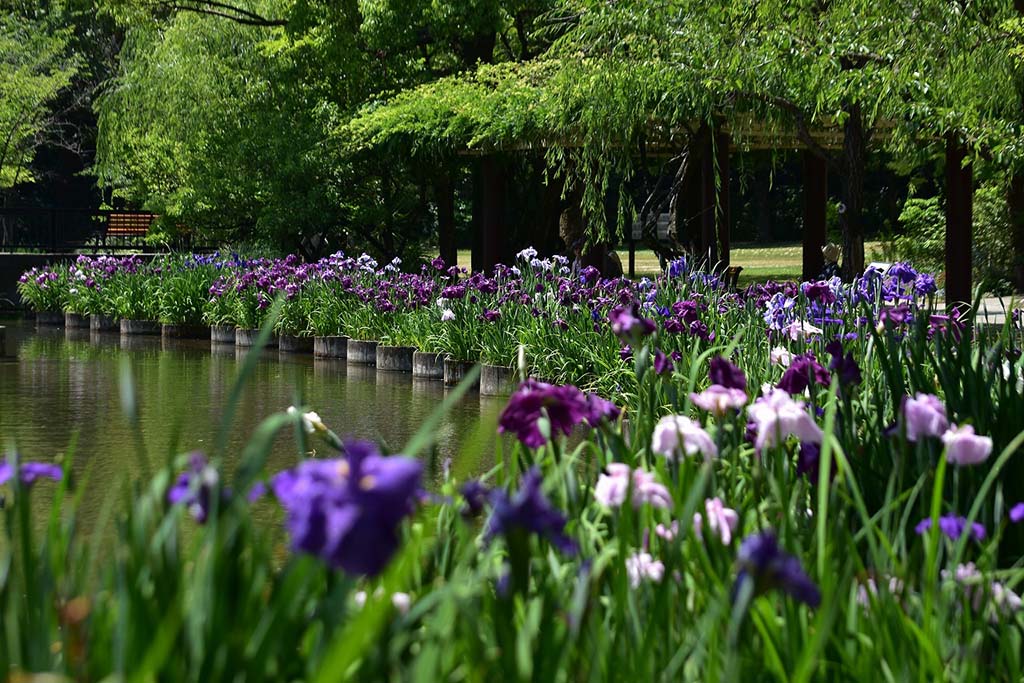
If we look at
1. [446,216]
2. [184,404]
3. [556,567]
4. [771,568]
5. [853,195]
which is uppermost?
[446,216]

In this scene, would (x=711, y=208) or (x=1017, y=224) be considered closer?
(x=711, y=208)

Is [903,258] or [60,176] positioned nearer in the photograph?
[903,258]

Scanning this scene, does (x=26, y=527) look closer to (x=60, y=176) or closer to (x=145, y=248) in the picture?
(x=145, y=248)

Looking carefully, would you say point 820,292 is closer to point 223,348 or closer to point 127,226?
point 223,348

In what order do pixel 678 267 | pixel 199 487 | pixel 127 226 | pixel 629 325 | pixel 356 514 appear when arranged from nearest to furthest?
pixel 356 514
pixel 199 487
pixel 629 325
pixel 678 267
pixel 127 226

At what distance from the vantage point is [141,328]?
2003cm

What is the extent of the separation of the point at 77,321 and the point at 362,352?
7782 mm

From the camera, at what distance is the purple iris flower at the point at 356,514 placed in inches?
61.4

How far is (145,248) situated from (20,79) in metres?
5.23

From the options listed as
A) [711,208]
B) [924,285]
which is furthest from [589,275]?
[711,208]

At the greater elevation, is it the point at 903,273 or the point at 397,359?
the point at 903,273

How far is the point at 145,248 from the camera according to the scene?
110 feet

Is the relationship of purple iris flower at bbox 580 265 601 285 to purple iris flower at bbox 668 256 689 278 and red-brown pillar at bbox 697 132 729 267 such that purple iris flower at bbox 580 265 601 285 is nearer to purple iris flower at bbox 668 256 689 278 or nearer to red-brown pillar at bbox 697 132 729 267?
purple iris flower at bbox 668 256 689 278

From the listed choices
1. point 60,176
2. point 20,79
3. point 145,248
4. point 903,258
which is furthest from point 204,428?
point 60,176
